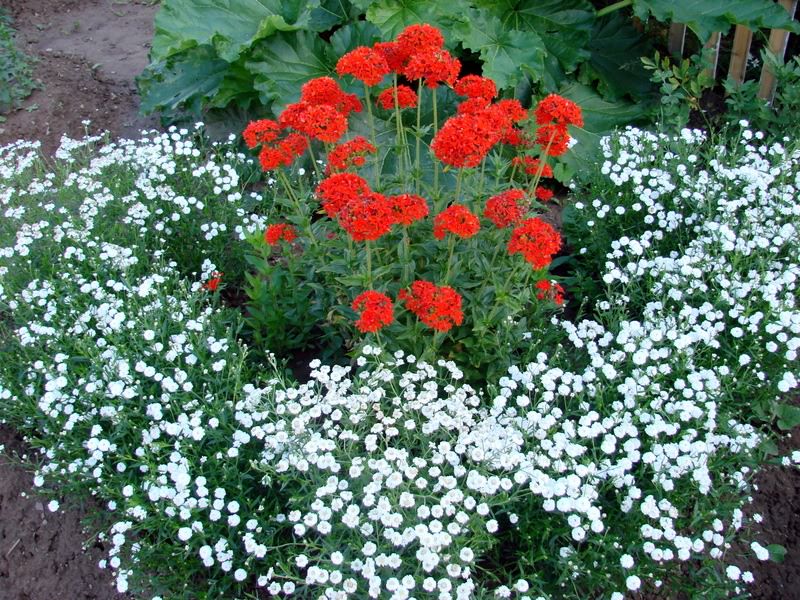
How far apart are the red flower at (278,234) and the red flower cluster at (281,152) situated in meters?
0.29

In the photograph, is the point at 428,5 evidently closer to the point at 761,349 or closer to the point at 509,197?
the point at 509,197

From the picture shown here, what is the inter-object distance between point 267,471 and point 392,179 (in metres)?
1.30

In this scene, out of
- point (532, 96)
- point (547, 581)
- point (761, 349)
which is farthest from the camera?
point (532, 96)

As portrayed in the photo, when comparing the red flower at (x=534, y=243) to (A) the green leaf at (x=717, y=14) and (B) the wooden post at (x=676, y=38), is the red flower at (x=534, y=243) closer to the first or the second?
(A) the green leaf at (x=717, y=14)

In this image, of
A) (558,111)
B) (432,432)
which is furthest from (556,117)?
(432,432)

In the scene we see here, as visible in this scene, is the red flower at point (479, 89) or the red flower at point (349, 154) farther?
the red flower at point (479, 89)

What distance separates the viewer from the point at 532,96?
4.41 meters

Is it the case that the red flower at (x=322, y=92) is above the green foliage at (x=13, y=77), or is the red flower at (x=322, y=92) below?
above

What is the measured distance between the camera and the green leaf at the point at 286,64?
14.2 feet

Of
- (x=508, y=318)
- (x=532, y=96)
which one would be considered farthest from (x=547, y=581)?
(x=532, y=96)

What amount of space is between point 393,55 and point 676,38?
9.33ft

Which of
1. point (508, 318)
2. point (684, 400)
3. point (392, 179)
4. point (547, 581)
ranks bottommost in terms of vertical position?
point (547, 581)

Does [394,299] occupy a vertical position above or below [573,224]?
above

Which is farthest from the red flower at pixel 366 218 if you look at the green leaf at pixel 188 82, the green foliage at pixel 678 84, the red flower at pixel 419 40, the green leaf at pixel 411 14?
the green leaf at pixel 188 82
